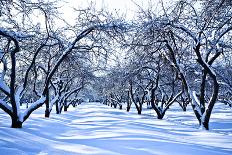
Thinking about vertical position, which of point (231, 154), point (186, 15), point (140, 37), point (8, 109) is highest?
point (186, 15)

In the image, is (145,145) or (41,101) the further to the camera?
(41,101)

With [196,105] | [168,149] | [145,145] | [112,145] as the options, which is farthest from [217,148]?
[196,105]

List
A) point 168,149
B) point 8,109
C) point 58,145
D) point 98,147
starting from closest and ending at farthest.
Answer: point 168,149, point 98,147, point 58,145, point 8,109

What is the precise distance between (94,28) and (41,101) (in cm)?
446

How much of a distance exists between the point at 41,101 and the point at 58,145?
19.3 ft

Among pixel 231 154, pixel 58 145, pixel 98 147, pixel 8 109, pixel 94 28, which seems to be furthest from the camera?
pixel 94 28

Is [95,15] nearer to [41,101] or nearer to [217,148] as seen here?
[41,101]

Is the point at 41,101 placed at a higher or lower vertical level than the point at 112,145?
higher

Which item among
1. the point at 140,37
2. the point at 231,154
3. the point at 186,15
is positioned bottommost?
the point at 231,154

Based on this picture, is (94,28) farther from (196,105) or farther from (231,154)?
(231,154)

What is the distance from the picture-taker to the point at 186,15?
40.5ft

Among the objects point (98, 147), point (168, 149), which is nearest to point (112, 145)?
point (98, 147)

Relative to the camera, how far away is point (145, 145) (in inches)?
303

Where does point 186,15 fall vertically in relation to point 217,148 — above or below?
above
